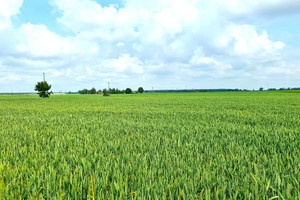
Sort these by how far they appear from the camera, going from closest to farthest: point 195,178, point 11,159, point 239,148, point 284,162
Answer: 1. point 195,178
2. point 284,162
3. point 11,159
4. point 239,148

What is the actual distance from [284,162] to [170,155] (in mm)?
1625

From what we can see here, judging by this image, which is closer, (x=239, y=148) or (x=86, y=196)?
(x=86, y=196)

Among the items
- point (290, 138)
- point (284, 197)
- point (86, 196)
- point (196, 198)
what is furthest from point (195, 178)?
point (290, 138)

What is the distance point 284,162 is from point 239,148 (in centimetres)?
70

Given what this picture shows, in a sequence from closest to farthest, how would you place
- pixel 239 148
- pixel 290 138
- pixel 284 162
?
pixel 284 162 < pixel 239 148 < pixel 290 138

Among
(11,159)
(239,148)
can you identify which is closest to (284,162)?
(239,148)

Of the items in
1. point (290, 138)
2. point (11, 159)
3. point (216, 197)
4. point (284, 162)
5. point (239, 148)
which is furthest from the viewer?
point (290, 138)

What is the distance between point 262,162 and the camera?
8.50 feet

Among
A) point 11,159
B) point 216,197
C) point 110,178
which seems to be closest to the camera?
point 216,197

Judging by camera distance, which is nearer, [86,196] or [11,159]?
[86,196]

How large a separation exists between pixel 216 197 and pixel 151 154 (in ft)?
4.58

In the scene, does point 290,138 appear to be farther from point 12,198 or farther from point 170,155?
point 12,198

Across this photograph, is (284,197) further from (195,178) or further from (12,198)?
(12,198)

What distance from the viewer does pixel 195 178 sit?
2.04m
